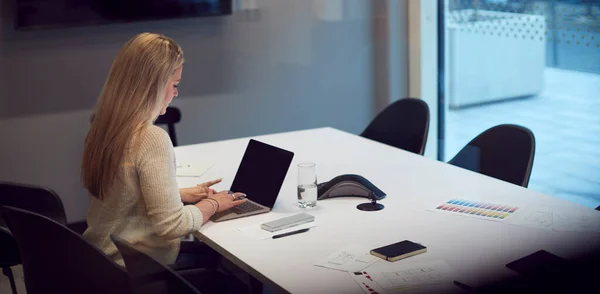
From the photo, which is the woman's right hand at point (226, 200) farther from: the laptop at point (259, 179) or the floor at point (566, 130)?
the floor at point (566, 130)

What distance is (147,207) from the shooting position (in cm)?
209

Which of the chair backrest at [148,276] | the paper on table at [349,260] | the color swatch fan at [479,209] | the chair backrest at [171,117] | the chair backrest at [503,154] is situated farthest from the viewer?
the chair backrest at [171,117]

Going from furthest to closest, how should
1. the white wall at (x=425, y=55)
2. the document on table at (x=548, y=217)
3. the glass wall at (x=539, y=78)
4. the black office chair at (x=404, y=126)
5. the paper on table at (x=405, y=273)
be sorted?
the white wall at (x=425, y=55) < the glass wall at (x=539, y=78) < the black office chair at (x=404, y=126) < the document on table at (x=548, y=217) < the paper on table at (x=405, y=273)

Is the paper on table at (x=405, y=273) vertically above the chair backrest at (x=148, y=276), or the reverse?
the chair backrest at (x=148, y=276)

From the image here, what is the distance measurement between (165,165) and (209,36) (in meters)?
2.59

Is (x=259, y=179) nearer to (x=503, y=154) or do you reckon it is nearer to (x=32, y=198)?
(x=32, y=198)

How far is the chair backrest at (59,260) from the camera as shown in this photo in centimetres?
169

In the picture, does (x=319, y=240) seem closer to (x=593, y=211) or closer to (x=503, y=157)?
(x=593, y=211)

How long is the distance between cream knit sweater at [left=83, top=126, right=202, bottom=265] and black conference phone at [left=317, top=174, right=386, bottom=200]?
489mm

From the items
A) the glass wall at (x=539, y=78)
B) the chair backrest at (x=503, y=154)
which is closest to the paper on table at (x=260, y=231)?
the chair backrest at (x=503, y=154)

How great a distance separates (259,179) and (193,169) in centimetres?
62

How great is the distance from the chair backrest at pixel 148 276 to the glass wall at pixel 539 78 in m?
3.05

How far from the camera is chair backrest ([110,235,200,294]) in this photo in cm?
134

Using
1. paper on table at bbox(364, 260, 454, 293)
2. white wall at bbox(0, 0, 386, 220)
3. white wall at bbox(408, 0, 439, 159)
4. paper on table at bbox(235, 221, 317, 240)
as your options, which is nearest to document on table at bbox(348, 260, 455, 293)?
paper on table at bbox(364, 260, 454, 293)
